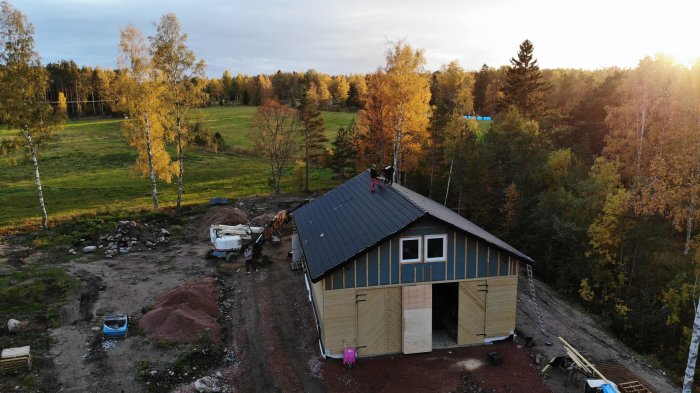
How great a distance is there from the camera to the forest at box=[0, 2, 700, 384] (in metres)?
21.7

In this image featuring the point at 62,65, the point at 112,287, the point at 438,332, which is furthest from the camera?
the point at 62,65

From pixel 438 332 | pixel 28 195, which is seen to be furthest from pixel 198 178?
pixel 438 332

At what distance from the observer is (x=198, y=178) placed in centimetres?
5591

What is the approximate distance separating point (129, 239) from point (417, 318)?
2111 cm

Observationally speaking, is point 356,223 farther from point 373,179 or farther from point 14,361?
point 14,361

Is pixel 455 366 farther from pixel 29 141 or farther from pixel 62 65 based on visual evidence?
pixel 62 65

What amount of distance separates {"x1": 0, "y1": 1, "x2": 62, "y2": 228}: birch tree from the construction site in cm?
1377

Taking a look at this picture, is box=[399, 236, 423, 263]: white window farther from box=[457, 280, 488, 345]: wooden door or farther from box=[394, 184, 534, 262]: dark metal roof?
box=[457, 280, 488, 345]: wooden door

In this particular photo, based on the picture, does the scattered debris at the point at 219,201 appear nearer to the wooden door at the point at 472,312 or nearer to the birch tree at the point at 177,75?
the birch tree at the point at 177,75

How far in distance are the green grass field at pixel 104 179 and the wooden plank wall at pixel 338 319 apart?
1073 inches

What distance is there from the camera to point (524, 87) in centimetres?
4594

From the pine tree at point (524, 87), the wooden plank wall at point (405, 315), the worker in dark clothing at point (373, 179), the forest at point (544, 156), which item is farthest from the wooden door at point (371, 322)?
the pine tree at point (524, 87)

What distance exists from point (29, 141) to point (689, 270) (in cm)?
3935

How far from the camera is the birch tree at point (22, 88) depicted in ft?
96.8
